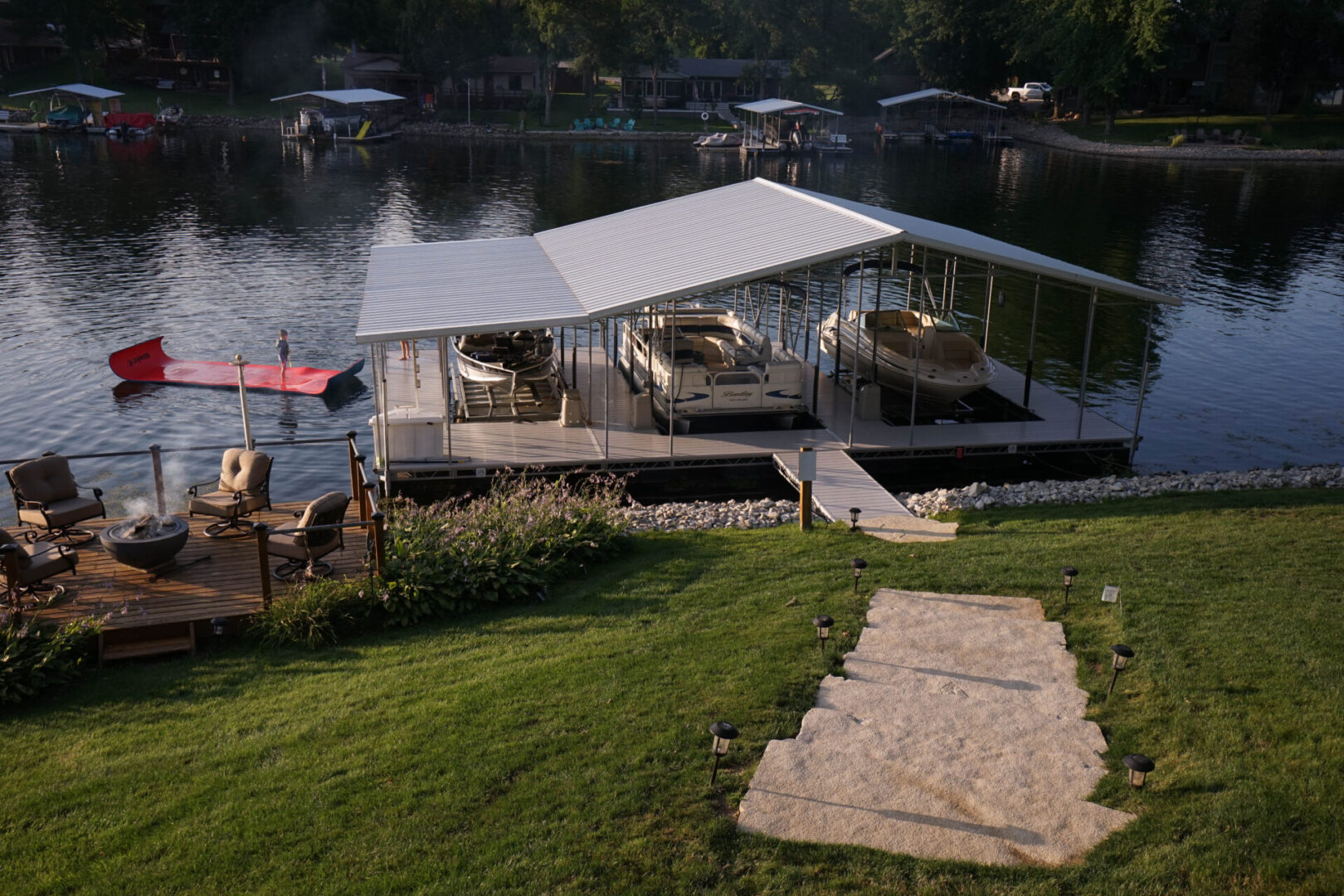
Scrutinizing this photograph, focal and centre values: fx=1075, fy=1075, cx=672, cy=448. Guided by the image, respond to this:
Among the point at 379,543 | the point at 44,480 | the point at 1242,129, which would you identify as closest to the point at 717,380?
the point at 379,543

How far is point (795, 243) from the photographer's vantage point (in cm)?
2059

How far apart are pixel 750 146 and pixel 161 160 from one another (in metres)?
43.7

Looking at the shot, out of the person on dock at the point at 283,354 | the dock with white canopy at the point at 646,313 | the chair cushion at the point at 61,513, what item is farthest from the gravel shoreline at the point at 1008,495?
the person on dock at the point at 283,354

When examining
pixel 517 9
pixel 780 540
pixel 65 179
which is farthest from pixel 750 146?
pixel 780 540

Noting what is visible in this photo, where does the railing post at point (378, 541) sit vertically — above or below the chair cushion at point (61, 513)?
above

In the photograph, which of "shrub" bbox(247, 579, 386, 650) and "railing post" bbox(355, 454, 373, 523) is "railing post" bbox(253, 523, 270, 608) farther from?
"railing post" bbox(355, 454, 373, 523)

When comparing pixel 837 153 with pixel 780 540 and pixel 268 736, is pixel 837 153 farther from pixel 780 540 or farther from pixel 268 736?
pixel 268 736

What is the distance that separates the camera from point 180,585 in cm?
1310

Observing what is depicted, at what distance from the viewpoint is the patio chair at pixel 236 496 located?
575 inches

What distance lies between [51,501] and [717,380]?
Result: 471 inches

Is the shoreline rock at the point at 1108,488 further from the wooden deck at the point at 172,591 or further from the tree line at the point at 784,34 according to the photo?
the tree line at the point at 784,34

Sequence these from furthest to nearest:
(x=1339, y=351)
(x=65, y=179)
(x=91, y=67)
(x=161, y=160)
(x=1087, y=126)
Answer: (x=91, y=67), (x=1087, y=126), (x=161, y=160), (x=65, y=179), (x=1339, y=351)

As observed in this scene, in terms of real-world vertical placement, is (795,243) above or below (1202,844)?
above

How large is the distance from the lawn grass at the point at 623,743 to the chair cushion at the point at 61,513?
140 inches
